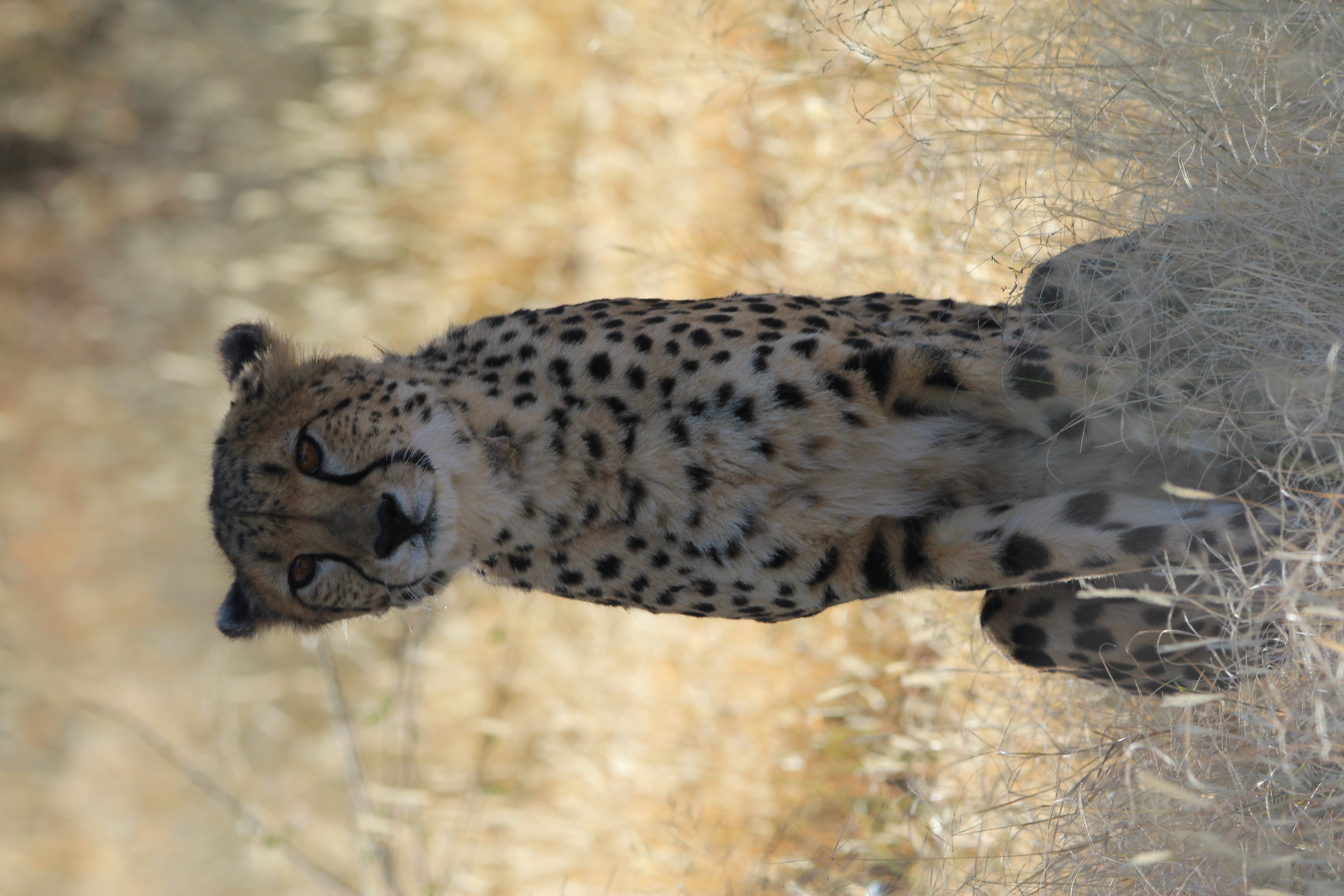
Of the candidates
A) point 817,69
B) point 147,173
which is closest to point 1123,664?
point 817,69

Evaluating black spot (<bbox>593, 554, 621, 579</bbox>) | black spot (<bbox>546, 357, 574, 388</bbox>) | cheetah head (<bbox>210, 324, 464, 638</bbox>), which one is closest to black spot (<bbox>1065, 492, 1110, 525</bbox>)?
black spot (<bbox>593, 554, 621, 579</bbox>)

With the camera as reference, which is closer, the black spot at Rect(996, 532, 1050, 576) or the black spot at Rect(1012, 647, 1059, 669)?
the black spot at Rect(996, 532, 1050, 576)

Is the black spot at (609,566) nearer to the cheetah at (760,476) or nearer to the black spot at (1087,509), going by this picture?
the cheetah at (760,476)

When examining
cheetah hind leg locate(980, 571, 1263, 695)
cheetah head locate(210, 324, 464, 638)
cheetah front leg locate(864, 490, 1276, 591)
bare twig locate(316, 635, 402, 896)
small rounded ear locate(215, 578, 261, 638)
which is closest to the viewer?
cheetah front leg locate(864, 490, 1276, 591)

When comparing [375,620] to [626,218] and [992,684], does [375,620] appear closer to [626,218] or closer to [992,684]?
[992,684]

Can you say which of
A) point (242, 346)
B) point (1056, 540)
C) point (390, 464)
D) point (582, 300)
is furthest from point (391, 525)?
point (582, 300)

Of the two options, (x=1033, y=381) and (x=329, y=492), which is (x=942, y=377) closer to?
(x=1033, y=381)

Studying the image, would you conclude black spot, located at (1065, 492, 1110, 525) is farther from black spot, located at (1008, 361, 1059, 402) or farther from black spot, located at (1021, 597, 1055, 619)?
black spot, located at (1021, 597, 1055, 619)
